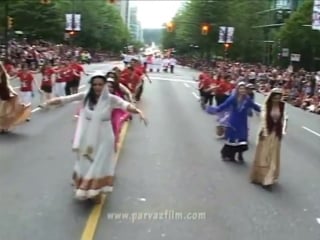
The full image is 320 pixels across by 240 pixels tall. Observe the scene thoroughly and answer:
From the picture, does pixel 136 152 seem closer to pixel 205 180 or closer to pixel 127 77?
pixel 205 180

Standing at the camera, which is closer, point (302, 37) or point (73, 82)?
point (73, 82)

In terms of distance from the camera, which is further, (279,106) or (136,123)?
(136,123)

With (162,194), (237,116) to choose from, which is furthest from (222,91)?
(162,194)

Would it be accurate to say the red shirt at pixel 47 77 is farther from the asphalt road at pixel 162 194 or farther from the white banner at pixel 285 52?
the white banner at pixel 285 52

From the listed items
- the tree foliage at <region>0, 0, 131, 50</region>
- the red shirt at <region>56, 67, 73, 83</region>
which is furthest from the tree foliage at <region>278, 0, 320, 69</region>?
the red shirt at <region>56, 67, 73, 83</region>

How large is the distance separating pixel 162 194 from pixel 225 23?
71.0 m

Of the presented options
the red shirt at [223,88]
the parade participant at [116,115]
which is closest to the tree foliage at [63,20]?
the red shirt at [223,88]

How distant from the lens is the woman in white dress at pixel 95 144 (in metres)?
8.30

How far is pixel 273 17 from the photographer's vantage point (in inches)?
→ 3337

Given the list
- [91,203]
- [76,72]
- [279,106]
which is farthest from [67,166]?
[76,72]

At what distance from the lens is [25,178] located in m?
10.2

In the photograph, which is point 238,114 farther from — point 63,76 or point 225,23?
point 225,23

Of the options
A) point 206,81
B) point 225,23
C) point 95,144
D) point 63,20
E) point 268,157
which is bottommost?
point 63,20

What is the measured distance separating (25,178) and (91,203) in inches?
76.3
